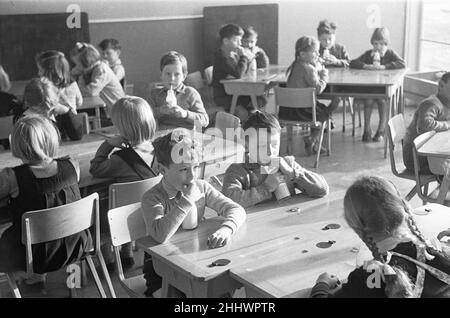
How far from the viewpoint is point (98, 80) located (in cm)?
559

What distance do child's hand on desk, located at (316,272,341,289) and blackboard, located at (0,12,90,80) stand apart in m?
5.04

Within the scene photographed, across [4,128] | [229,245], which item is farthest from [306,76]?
[229,245]

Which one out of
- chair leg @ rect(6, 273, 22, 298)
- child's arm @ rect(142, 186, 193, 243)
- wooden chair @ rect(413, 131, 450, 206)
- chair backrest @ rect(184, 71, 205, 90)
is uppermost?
chair backrest @ rect(184, 71, 205, 90)

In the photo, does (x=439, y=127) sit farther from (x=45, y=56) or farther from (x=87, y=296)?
(x=45, y=56)

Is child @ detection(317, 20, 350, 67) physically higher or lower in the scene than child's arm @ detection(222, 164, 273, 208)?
higher

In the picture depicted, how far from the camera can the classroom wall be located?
6.67 metres

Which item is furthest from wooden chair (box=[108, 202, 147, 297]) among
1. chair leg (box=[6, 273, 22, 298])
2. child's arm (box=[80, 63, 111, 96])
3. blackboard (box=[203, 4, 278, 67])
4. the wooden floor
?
blackboard (box=[203, 4, 278, 67])

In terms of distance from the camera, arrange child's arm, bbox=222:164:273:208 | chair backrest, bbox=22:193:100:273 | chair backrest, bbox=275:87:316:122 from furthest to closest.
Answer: chair backrest, bbox=275:87:316:122 < child's arm, bbox=222:164:273:208 < chair backrest, bbox=22:193:100:273

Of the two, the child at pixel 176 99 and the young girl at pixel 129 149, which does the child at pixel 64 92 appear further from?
the young girl at pixel 129 149

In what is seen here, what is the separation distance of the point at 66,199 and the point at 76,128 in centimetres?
120

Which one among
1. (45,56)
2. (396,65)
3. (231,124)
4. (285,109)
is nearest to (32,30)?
(45,56)

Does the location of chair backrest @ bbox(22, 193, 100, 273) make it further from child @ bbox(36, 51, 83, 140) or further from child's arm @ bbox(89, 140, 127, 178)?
child @ bbox(36, 51, 83, 140)

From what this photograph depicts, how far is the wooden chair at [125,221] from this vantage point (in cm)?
250
